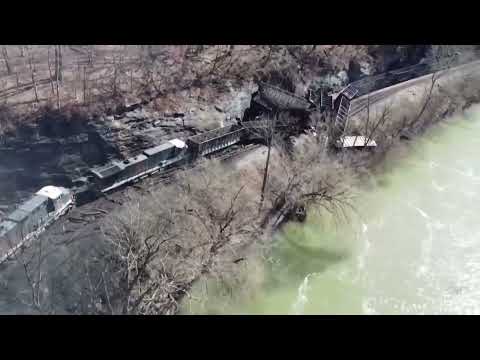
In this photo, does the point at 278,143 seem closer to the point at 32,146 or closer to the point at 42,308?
the point at 32,146

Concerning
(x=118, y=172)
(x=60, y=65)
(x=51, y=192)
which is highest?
(x=60, y=65)

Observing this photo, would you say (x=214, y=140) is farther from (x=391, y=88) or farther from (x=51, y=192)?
(x=391, y=88)

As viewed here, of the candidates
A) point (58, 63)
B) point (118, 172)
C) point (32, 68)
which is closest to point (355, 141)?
point (118, 172)

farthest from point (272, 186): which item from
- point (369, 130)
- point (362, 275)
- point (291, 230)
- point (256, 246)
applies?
point (369, 130)

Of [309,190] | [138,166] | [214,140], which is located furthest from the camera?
[214,140]

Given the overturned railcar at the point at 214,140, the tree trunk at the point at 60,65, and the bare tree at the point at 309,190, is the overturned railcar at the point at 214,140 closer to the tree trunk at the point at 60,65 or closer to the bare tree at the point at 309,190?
the bare tree at the point at 309,190

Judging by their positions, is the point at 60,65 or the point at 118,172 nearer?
the point at 118,172

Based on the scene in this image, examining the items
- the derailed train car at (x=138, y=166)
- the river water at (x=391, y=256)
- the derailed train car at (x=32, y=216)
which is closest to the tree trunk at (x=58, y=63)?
the derailed train car at (x=138, y=166)
